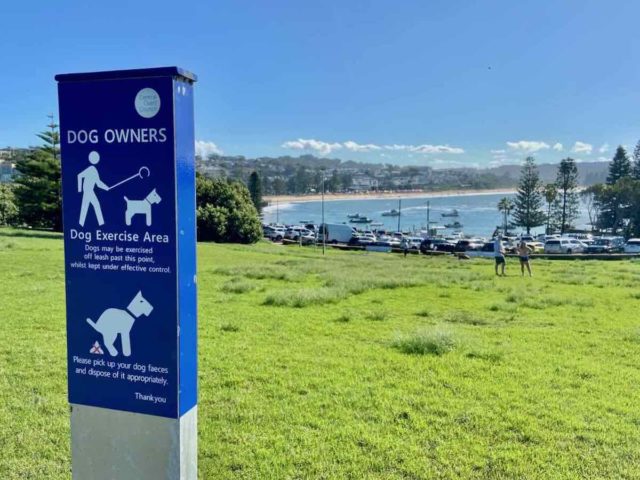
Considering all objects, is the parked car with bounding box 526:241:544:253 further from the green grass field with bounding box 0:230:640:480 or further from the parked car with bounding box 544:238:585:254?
the green grass field with bounding box 0:230:640:480

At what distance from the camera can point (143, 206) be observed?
267 cm

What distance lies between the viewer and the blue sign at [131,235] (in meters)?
2.62

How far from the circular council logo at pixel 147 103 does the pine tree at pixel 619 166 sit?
8851 cm

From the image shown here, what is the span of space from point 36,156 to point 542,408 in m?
43.3

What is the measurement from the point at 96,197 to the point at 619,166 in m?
90.9

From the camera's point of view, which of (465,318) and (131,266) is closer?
(131,266)

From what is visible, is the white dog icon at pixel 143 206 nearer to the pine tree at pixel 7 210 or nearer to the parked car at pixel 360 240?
the pine tree at pixel 7 210

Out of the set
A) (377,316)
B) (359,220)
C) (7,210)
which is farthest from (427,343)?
(359,220)

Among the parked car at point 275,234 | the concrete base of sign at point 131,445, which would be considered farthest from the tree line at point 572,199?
the concrete base of sign at point 131,445

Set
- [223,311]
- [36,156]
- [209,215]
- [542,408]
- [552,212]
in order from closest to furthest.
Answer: [542,408] → [223,311] → [36,156] → [209,215] → [552,212]

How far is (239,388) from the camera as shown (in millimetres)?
5211

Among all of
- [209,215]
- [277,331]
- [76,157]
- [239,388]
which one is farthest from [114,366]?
[209,215]

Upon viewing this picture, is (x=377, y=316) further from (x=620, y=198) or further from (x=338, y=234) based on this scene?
(x=620, y=198)

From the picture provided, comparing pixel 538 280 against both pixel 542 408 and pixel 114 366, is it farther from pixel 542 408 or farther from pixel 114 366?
pixel 114 366
